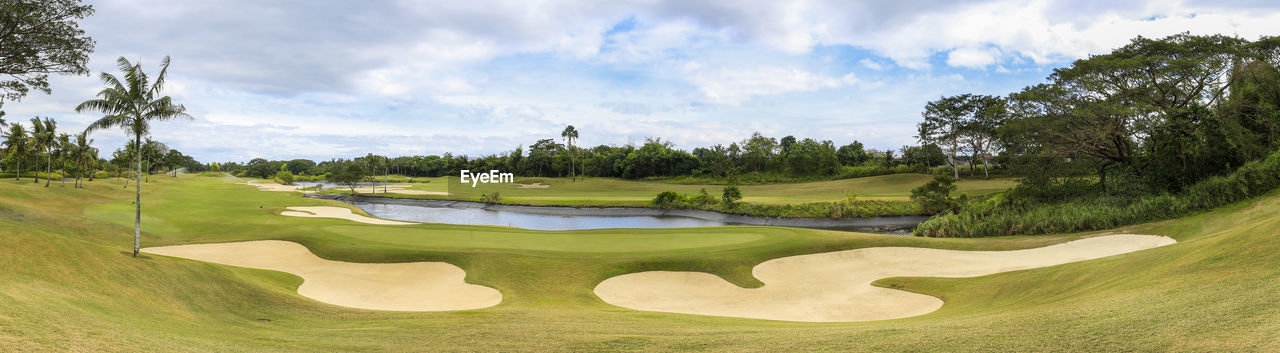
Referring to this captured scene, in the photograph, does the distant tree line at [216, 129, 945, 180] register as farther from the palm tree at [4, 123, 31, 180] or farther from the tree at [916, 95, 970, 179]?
the palm tree at [4, 123, 31, 180]

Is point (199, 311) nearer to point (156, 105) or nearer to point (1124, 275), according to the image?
point (156, 105)

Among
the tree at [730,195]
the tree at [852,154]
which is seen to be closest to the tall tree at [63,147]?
the tree at [730,195]

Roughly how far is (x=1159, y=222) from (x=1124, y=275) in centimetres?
1340

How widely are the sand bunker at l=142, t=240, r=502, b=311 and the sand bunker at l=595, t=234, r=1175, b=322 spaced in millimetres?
3735

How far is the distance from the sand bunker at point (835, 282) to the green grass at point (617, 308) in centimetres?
58

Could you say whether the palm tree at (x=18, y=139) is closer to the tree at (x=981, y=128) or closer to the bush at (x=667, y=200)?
the bush at (x=667, y=200)

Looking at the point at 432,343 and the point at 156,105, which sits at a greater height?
the point at 156,105

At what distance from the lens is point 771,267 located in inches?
604

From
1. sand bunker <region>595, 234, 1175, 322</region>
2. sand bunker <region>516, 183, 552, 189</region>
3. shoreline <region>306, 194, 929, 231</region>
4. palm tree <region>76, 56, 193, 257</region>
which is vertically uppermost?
palm tree <region>76, 56, 193, 257</region>

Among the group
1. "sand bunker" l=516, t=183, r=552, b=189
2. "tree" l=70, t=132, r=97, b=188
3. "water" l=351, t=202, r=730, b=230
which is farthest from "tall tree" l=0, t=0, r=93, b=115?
"sand bunker" l=516, t=183, r=552, b=189

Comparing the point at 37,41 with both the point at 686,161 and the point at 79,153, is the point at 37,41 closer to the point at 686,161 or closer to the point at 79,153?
the point at 79,153

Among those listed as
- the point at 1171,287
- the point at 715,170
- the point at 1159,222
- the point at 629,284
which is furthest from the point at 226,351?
the point at 715,170

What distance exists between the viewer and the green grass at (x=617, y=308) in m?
5.15

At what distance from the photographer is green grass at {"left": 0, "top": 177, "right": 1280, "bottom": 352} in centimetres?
515
